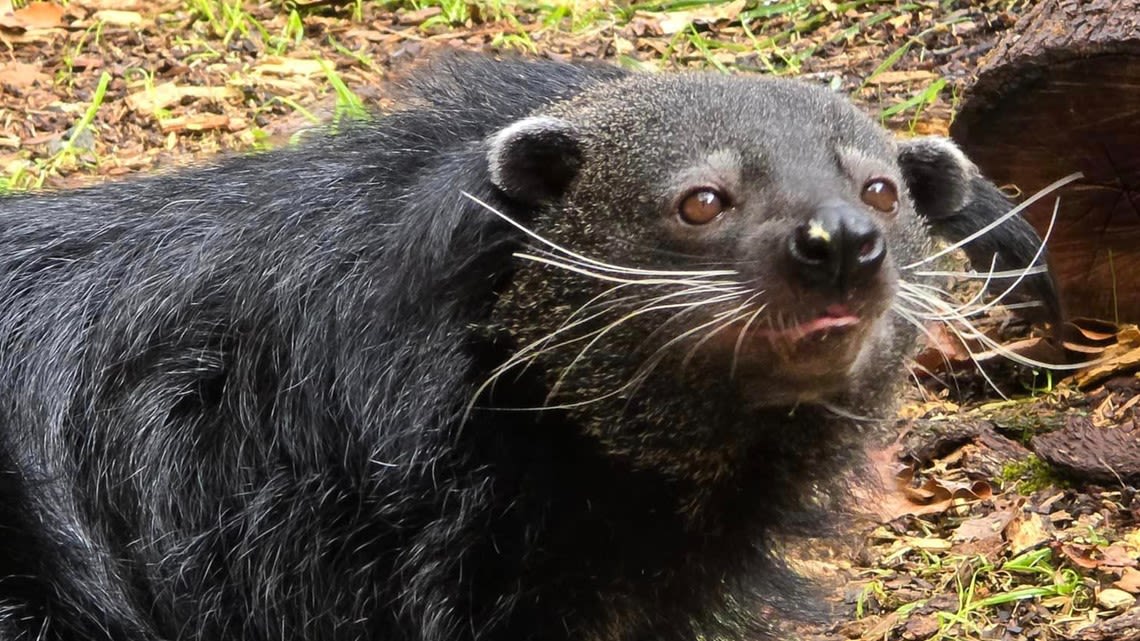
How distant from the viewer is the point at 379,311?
13.2 feet

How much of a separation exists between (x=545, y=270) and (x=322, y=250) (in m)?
0.64

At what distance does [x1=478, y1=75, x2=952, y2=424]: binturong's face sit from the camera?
352cm

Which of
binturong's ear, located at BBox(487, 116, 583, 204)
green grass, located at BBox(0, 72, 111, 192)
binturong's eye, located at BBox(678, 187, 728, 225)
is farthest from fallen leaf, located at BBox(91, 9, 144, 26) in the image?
binturong's eye, located at BBox(678, 187, 728, 225)

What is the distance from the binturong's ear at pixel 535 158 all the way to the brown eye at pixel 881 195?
0.75 m

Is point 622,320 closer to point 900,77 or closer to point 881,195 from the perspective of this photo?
point 881,195

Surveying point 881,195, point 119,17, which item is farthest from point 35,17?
point 881,195

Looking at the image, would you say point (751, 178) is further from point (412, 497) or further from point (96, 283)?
point (96, 283)

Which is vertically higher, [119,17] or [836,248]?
[836,248]

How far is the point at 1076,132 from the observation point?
6.09m

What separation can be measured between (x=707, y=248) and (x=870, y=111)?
12.8 feet

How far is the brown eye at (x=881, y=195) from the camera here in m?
3.87

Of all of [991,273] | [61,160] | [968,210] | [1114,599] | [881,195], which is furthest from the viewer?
[61,160]

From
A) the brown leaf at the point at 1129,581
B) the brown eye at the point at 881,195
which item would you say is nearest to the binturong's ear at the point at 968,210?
the brown eye at the point at 881,195

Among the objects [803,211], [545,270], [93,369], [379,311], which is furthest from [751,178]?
[93,369]
